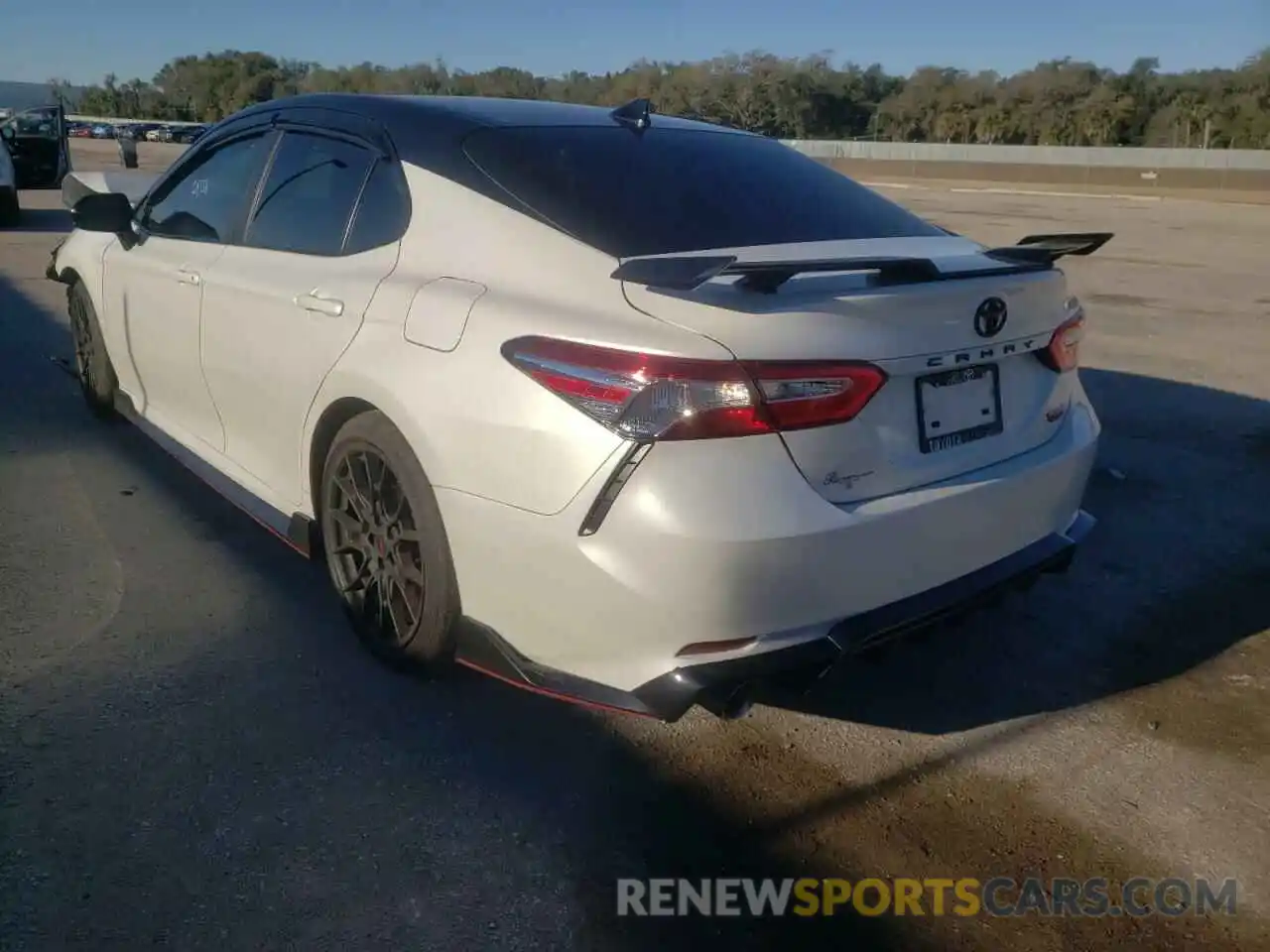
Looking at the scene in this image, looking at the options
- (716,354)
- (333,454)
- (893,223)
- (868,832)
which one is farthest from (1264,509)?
(333,454)

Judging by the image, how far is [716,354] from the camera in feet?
7.67

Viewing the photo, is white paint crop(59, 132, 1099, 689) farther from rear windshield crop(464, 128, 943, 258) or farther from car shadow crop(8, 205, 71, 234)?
car shadow crop(8, 205, 71, 234)

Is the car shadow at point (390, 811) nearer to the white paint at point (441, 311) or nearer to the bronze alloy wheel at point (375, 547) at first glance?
the bronze alloy wheel at point (375, 547)

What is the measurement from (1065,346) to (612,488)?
4.91 ft

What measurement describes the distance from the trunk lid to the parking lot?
2.66ft

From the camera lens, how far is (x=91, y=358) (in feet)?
17.9

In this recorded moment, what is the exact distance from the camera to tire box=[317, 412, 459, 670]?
2.89 metres

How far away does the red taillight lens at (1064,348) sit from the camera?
3.01 meters

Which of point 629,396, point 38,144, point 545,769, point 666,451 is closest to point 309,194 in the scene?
point 629,396

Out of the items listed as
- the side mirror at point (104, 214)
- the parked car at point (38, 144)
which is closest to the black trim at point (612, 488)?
the side mirror at point (104, 214)

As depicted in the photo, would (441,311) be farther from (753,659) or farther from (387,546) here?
(753,659)

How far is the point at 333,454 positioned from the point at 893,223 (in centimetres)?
189

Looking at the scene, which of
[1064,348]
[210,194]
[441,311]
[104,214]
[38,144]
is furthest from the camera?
[38,144]

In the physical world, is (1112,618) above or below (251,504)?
below
